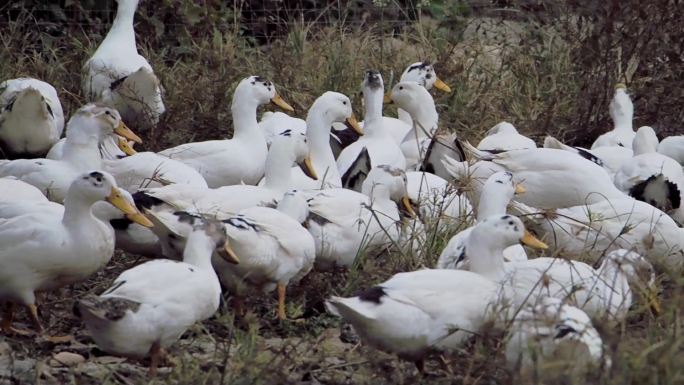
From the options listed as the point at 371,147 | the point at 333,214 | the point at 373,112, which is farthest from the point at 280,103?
the point at 333,214

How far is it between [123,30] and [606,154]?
10.8 feet

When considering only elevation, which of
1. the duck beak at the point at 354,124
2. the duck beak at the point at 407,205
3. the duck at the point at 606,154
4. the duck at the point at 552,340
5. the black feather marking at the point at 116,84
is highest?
the duck at the point at 552,340

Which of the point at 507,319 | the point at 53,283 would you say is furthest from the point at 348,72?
the point at 507,319

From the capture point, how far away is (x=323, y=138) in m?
8.30

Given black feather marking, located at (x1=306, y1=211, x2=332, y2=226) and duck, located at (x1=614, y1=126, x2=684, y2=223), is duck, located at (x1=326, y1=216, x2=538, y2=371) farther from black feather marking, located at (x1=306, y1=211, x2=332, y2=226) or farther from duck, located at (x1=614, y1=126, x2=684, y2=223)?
duck, located at (x1=614, y1=126, x2=684, y2=223)

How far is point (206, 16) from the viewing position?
1078 cm

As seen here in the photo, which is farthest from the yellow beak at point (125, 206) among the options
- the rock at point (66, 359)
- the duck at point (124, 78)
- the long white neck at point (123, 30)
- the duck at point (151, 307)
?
the long white neck at point (123, 30)

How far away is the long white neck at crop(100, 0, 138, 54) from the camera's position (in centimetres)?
944

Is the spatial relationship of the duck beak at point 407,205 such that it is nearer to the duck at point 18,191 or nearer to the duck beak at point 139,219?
the duck beak at point 139,219

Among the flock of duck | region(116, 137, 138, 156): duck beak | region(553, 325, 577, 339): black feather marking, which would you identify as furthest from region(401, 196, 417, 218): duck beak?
region(553, 325, 577, 339): black feather marking

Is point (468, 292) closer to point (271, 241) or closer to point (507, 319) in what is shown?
point (507, 319)

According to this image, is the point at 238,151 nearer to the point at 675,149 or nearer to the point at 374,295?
the point at 675,149

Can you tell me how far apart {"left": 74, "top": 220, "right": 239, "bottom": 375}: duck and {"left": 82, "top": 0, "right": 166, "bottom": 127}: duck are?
3.19 meters

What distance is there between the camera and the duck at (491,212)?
6.20m
